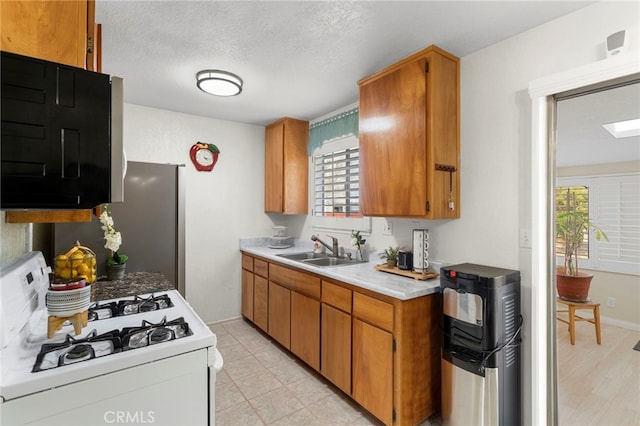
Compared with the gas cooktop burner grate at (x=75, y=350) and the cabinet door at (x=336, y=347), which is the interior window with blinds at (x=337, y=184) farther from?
the gas cooktop burner grate at (x=75, y=350)

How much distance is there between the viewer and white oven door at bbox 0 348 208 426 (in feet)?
2.97

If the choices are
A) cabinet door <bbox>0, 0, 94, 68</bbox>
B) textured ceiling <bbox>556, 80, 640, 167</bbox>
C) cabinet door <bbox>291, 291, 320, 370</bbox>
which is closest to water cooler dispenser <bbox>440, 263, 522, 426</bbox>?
textured ceiling <bbox>556, 80, 640, 167</bbox>

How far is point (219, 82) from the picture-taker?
2.39 metres

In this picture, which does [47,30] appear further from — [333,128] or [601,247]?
[601,247]

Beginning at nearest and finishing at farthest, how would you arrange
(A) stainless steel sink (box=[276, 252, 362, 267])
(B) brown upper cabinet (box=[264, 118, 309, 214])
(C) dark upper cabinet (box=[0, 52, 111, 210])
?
(C) dark upper cabinet (box=[0, 52, 111, 210]) → (A) stainless steel sink (box=[276, 252, 362, 267]) → (B) brown upper cabinet (box=[264, 118, 309, 214])

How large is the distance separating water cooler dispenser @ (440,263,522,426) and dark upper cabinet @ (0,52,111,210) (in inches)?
68.6

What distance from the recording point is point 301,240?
384cm

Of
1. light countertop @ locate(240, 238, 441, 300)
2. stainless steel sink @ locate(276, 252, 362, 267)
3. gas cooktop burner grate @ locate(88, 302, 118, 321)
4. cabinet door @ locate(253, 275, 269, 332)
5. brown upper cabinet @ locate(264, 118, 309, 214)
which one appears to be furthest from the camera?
brown upper cabinet @ locate(264, 118, 309, 214)

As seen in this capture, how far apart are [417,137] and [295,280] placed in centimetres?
155

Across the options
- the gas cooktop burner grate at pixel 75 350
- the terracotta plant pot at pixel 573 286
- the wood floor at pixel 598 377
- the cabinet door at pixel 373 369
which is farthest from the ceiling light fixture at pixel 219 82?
the wood floor at pixel 598 377

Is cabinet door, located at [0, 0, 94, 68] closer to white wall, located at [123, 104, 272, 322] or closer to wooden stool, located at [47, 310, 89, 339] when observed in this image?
wooden stool, located at [47, 310, 89, 339]

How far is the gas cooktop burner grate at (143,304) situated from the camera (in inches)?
58.9

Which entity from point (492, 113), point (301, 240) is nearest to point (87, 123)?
point (492, 113)

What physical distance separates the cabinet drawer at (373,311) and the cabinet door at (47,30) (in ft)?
6.02
